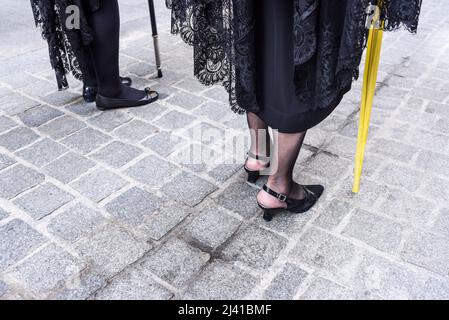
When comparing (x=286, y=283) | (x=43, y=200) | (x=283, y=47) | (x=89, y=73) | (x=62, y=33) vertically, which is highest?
(x=283, y=47)

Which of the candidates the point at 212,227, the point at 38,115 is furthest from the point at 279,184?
the point at 38,115

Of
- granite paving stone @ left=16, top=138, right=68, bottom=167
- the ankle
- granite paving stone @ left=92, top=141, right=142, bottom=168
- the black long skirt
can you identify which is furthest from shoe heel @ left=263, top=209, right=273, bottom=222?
granite paving stone @ left=16, top=138, right=68, bottom=167

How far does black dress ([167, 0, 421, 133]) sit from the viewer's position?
1484 mm

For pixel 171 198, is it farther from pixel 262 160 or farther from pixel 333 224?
pixel 333 224

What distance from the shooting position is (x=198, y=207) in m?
2.18

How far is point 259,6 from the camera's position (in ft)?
5.25

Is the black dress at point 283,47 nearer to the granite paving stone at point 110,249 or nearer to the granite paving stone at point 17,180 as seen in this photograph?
the granite paving stone at point 110,249

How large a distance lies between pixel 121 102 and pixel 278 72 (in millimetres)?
1627

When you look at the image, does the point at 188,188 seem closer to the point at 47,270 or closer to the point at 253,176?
the point at 253,176

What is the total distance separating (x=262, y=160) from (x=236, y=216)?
14.6 inches

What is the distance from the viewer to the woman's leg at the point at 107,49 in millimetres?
2656

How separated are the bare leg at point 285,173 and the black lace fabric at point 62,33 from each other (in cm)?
149

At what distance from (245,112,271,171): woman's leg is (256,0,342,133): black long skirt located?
9.7 inches

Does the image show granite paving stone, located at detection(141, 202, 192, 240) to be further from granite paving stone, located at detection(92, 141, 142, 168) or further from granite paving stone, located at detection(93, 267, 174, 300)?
granite paving stone, located at detection(92, 141, 142, 168)
